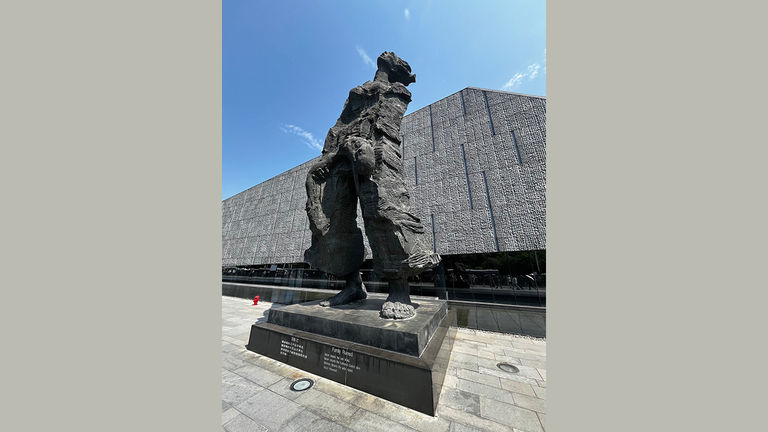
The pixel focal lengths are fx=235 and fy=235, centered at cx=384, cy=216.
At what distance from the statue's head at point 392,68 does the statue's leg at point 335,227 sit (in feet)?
9.00

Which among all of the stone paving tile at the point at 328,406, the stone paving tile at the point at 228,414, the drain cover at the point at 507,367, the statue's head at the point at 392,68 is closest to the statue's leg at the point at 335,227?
the stone paving tile at the point at 328,406

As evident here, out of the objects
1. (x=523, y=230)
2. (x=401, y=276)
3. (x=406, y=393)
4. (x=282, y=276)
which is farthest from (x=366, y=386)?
(x=282, y=276)

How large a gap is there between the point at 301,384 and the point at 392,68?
267 inches

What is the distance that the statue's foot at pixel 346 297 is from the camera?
16.4 ft

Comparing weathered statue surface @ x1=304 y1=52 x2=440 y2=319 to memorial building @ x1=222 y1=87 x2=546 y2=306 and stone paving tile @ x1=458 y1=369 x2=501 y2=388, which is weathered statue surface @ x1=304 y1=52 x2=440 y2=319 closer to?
stone paving tile @ x1=458 y1=369 x2=501 y2=388

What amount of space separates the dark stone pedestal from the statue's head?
5.56 meters

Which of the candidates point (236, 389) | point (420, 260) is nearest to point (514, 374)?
point (420, 260)

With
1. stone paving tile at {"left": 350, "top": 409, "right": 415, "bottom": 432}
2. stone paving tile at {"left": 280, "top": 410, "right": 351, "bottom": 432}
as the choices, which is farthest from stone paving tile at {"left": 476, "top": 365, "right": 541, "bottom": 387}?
stone paving tile at {"left": 280, "top": 410, "right": 351, "bottom": 432}

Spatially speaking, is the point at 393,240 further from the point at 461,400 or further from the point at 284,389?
the point at 284,389

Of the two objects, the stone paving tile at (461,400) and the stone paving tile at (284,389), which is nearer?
the stone paving tile at (461,400)

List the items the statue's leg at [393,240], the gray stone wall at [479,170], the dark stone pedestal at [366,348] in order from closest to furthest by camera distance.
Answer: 1. the dark stone pedestal at [366,348]
2. the statue's leg at [393,240]
3. the gray stone wall at [479,170]

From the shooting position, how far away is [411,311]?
4113 millimetres

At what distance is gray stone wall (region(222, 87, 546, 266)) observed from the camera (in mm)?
9086

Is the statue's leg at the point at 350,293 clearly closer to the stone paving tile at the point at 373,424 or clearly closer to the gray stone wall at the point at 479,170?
the stone paving tile at the point at 373,424
